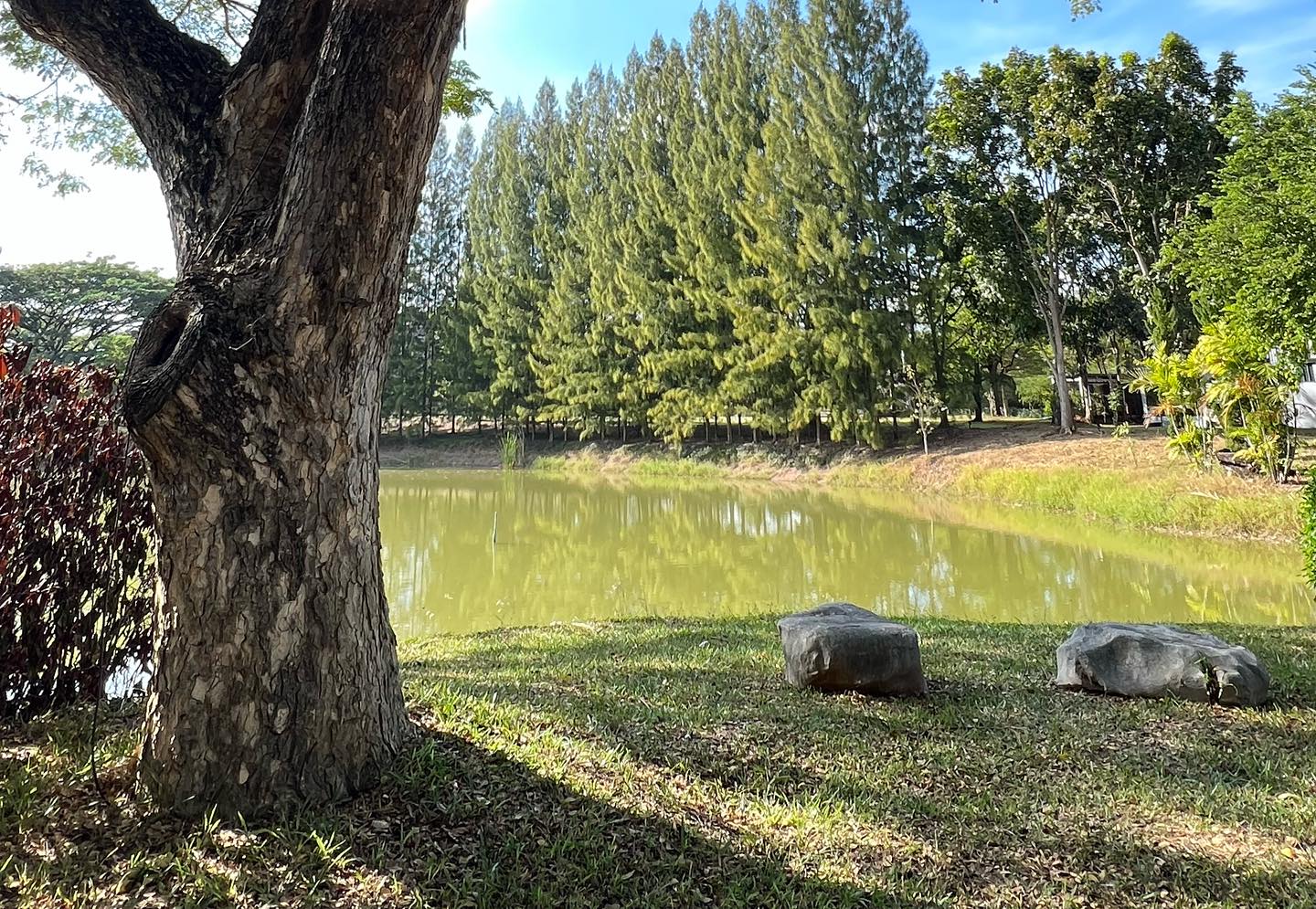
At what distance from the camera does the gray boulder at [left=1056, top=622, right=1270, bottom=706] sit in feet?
10.8

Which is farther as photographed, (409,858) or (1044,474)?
(1044,474)

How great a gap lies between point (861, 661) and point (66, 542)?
3158mm

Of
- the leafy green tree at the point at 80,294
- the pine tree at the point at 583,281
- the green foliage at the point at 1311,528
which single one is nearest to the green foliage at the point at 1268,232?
the green foliage at the point at 1311,528

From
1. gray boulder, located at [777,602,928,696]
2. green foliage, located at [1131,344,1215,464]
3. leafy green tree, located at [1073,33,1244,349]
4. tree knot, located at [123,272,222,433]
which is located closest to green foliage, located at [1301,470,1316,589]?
gray boulder, located at [777,602,928,696]

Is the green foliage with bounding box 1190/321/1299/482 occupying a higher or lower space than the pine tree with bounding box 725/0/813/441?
lower

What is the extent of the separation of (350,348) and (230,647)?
843 millimetres

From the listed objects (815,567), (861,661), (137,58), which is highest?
(137,58)

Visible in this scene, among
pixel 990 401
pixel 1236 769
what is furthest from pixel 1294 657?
pixel 990 401

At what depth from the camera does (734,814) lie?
7.11 ft

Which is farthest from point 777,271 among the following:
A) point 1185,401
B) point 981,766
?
point 981,766

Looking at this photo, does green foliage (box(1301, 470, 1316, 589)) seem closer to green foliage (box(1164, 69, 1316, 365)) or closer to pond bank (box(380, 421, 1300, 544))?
pond bank (box(380, 421, 1300, 544))

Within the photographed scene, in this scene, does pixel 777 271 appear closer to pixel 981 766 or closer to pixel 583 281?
pixel 583 281

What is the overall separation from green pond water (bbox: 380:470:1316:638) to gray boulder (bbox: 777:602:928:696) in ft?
11.6

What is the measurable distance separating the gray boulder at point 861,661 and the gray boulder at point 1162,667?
801 millimetres
